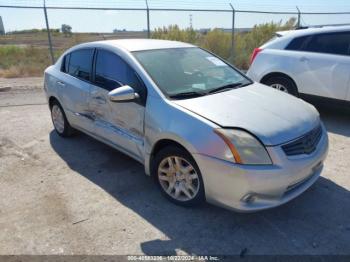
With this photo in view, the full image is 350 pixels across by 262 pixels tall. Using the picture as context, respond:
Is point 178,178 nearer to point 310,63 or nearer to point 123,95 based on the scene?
point 123,95

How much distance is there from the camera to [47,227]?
3068mm

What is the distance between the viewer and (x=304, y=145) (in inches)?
117

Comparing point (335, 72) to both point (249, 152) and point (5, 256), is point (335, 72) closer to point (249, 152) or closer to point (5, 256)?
point (249, 152)

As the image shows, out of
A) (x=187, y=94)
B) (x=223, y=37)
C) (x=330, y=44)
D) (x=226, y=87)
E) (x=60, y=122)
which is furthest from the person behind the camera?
(x=223, y=37)

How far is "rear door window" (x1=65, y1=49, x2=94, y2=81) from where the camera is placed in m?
4.33

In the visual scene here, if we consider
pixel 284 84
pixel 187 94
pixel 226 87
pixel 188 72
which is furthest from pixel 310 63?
pixel 187 94

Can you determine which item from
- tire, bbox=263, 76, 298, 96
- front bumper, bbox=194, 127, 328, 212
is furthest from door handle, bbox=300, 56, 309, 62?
front bumper, bbox=194, 127, 328, 212

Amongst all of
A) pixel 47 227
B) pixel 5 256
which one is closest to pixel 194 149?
A: pixel 47 227

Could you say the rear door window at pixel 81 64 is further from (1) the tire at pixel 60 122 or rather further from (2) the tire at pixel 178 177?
(2) the tire at pixel 178 177

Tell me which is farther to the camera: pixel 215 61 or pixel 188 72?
pixel 215 61

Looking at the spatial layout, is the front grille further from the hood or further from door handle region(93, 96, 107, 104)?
door handle region(93, 96, 107, 104)

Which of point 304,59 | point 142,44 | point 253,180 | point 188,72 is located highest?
point 142,44

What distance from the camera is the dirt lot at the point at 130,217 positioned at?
278 centimetres

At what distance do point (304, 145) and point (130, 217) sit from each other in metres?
1.78
